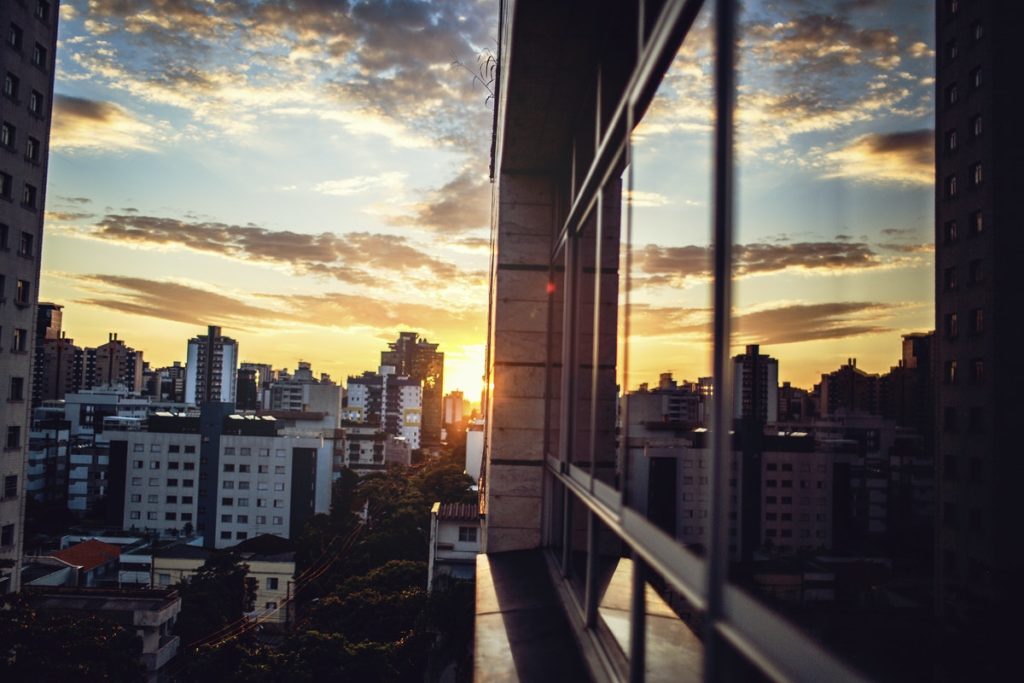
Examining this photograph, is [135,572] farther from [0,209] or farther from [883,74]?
[883,74]

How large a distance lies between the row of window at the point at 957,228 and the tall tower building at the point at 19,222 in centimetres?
2972

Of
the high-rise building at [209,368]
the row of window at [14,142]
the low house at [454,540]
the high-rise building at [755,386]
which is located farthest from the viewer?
the high-rise building at [209,368]

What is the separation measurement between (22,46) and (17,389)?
1315 cm

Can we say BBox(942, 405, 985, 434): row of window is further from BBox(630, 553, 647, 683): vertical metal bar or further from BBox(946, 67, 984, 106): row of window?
BBox(630, 553, 647, 683): vertical metal bar

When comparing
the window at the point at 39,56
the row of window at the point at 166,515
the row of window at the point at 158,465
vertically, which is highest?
the window at the point at 39,56

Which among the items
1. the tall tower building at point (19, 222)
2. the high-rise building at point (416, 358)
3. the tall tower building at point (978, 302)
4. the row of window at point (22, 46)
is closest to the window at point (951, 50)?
the tall tower building at point (978, 302)

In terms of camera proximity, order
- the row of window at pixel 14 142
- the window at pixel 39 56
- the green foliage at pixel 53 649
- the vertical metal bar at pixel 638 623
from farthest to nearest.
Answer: the window at pixel 39 56, the row of window at pixel 14 142, the green foliage at pixel 53 649, the vertical metal bar at pixel 638 623

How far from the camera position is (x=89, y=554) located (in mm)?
33031

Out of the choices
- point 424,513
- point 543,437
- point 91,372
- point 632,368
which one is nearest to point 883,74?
point 632,368

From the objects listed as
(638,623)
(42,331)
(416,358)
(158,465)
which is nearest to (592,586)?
(638,623)

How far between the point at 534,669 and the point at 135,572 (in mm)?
38734

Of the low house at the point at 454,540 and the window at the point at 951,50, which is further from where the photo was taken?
the low house at the point at 454,540

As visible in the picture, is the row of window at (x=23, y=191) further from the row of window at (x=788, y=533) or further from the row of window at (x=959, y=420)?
the row of window at (x=959, y=420)

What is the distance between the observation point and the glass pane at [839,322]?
95 cm
